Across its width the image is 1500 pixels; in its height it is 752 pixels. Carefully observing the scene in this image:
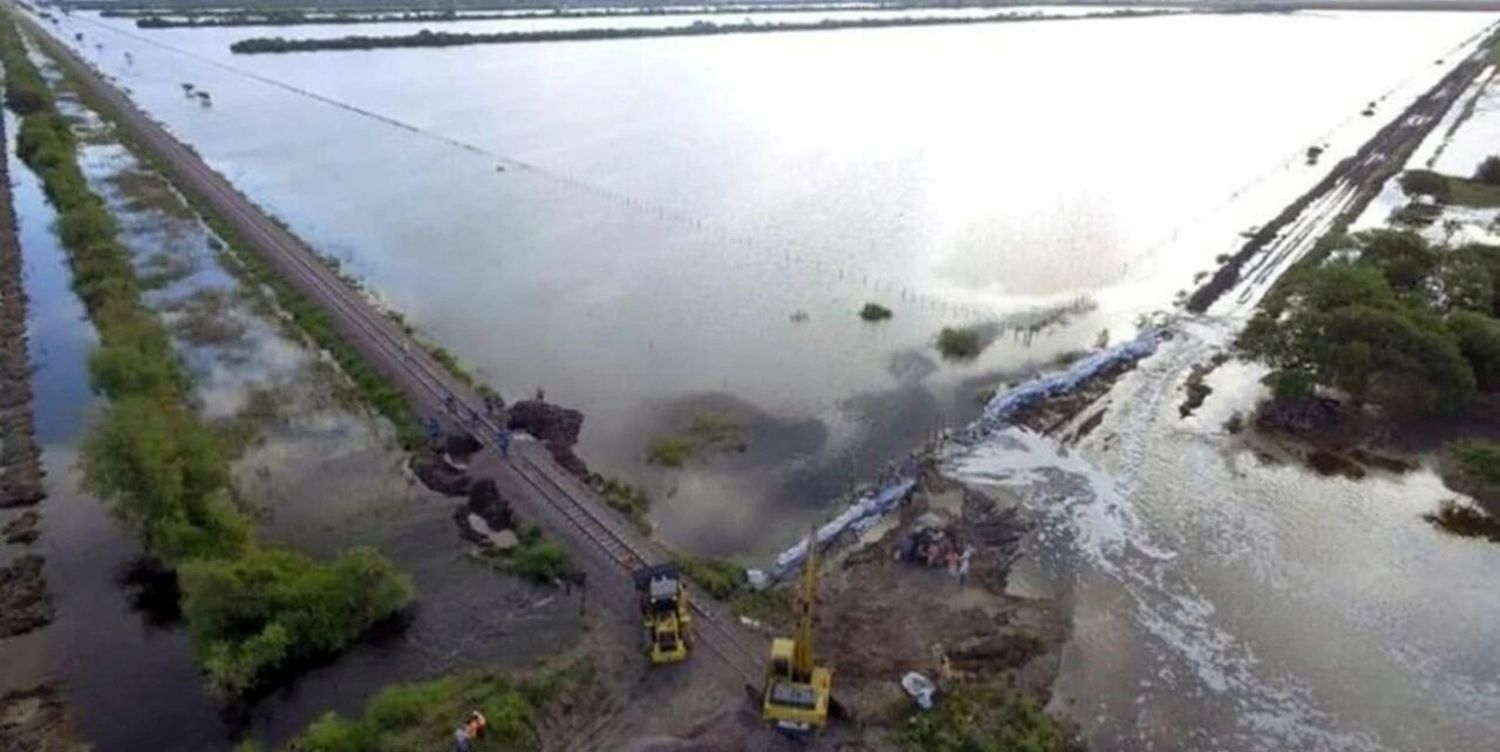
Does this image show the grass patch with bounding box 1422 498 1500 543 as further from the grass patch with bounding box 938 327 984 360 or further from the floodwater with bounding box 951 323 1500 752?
the grass patch with bounding box 938 327 984 360

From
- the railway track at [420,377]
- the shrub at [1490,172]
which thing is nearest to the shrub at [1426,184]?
the shrub at [1490,172]

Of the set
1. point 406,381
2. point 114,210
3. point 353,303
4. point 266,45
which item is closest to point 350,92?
point 266,45

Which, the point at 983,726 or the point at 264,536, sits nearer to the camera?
the point at 983,726

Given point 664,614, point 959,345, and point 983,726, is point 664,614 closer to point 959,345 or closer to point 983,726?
point 983,726

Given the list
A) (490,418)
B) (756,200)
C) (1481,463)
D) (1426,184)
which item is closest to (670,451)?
(490,418)

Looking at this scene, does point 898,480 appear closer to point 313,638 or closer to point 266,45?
point 313,638
